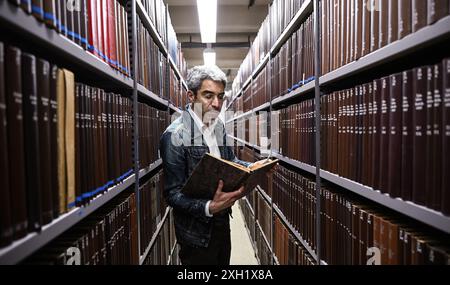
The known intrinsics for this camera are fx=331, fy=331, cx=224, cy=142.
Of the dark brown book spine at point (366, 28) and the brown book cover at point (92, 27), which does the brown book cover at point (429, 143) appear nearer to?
the dark brown book spine at point (366, 28)

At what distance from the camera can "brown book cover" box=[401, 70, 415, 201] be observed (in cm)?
83

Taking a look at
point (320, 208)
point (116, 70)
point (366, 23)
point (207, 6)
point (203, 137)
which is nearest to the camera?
point (366, 23)

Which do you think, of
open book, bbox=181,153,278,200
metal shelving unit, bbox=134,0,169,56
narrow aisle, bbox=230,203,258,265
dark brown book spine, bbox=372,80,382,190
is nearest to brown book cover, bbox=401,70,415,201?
dark brown book spine, bbox=372,80,382,190

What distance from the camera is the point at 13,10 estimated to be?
588 millimetres

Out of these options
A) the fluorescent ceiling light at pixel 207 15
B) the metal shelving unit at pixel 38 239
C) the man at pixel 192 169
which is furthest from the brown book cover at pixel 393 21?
the fluorescent ceiling light at pixel 207 15

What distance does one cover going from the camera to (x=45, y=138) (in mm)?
700

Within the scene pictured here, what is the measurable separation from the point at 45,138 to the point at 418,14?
91 cm

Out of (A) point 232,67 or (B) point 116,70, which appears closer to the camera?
(B) point 116,70

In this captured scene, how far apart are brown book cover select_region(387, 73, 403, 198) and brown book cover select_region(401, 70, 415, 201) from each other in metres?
→ 0.02

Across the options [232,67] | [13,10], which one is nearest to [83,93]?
[13,10]

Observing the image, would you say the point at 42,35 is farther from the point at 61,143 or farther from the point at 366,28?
the point at 366,28

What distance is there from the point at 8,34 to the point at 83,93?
26 centimetres

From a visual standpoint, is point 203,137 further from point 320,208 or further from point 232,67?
point 232,67

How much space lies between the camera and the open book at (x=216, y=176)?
1.30 meters
